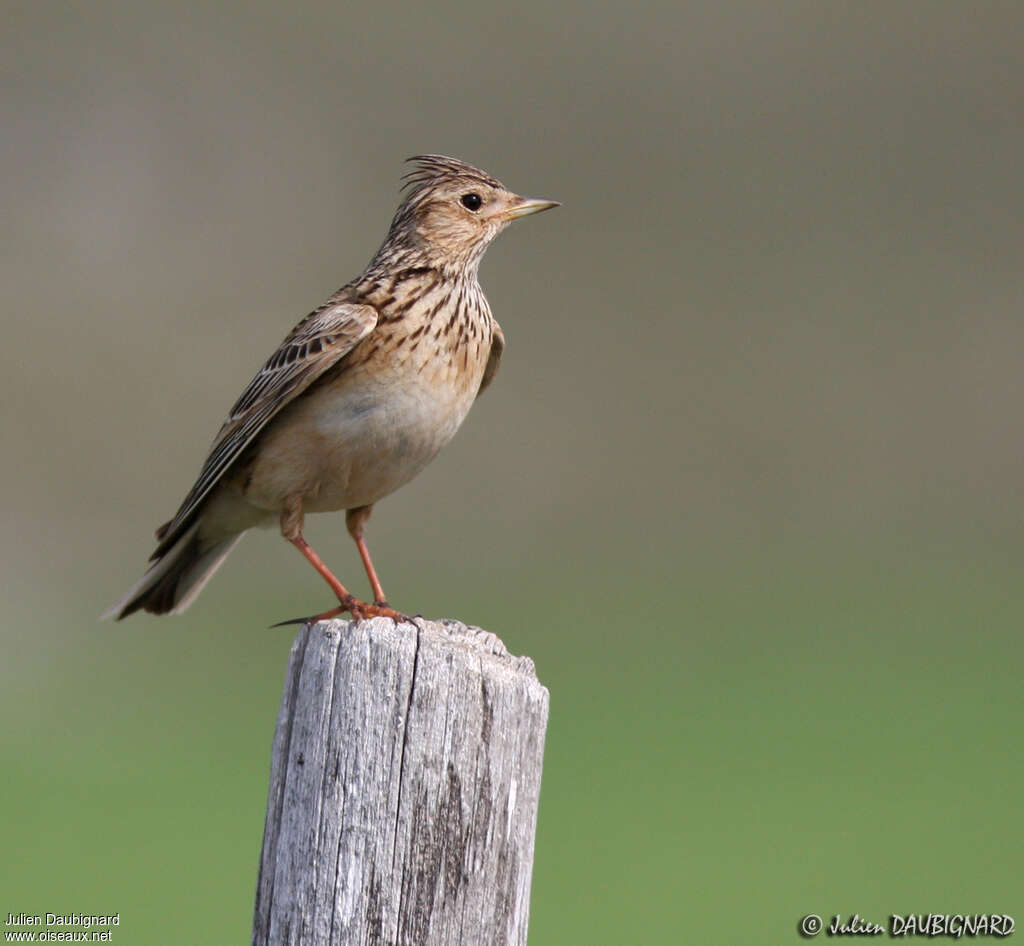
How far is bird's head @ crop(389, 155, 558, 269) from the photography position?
24.2 ft

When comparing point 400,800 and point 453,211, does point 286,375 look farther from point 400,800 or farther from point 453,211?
point 400,800

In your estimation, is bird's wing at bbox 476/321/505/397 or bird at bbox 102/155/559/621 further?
bird's wing at bbox 476/321/505/397

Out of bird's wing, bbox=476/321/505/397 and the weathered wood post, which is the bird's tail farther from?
the weathered wood post

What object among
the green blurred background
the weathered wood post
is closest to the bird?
the weathered wood post

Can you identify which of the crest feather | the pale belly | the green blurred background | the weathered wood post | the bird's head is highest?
the green blurred background

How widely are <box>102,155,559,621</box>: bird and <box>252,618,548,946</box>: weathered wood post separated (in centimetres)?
170

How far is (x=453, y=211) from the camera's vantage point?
751cm

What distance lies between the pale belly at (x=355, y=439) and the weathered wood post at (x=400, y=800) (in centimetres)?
217

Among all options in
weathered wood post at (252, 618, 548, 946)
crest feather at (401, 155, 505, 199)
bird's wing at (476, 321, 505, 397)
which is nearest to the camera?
weathered wood post at (252, 618, 548, 946)

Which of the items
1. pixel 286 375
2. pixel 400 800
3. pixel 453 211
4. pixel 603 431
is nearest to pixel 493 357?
pixel 453 211

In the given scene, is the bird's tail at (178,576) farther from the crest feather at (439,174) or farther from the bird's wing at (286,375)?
the crest feather at (439,174)

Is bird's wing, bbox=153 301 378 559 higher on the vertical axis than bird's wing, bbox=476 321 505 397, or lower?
lower

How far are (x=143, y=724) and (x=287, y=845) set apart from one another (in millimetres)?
13211

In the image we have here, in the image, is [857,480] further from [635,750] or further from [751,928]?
[751,928]
